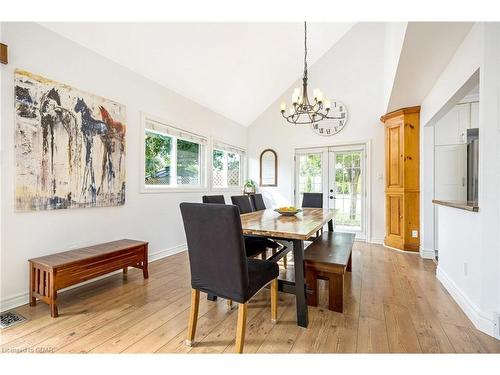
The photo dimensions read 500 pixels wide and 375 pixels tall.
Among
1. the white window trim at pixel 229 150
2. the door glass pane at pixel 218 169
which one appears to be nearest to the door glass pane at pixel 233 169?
the white window trim at pixel 229 150

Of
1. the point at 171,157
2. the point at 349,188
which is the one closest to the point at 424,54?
the point at 349,188

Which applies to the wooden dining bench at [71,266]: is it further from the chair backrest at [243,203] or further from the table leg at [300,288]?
the table leg at [300,288]

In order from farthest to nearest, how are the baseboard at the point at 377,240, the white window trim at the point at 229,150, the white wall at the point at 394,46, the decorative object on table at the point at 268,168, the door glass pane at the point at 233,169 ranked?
the decorative object on table at the point at 268,168 < the door glass pane at the point at 233,169 < the white window trim at the point at 229,150 < the baseboard at the point at 377,240 < the white wall at the point at 394,46

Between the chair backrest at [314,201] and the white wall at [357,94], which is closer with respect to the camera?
the chair backrest at [314,201]

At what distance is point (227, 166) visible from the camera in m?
5.18

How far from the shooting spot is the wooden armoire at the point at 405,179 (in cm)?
377

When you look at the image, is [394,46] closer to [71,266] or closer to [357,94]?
[357,94]

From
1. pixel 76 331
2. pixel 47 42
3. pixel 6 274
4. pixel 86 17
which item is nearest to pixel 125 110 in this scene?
pixel 47 42

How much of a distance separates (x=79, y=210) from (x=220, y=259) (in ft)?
6.27

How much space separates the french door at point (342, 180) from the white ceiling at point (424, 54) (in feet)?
4.86

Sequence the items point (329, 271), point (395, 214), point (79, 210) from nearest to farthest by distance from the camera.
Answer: point (329, 271) < point (79, 210) < point (395, 214)

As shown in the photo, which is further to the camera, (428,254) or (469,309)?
(428,254)

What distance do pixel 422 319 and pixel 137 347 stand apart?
2.10 meters

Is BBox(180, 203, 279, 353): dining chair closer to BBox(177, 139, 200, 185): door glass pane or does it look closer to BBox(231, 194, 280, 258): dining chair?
BBox(231, 194, 280, 258): dining chair
